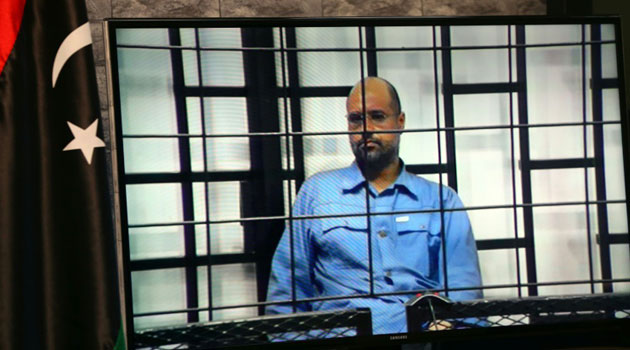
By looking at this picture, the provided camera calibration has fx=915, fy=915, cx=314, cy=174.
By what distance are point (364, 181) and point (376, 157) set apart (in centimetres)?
10

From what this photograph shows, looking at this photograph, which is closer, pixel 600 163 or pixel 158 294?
pixel 158 294

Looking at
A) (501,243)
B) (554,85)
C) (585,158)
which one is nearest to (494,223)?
(501,243)

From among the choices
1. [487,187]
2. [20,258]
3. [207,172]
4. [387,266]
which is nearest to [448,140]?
[487,187]

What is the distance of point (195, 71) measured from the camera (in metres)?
3.19

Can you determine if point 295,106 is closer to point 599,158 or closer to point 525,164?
point 525,164

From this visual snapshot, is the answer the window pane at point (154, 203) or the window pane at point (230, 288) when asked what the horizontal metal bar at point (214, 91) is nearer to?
the window pane at point (154, 203)

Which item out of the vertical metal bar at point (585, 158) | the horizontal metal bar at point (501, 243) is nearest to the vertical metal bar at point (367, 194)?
the horizontal metal bar at point (501, 243)

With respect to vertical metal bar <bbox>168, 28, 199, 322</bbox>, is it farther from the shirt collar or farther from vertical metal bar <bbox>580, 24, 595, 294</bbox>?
vertical metal bar <bbox>580, 24, 595, 294</bbox>

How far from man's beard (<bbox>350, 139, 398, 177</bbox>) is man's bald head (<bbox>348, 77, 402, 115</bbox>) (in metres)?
0.13

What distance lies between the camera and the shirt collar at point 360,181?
10.8 feet

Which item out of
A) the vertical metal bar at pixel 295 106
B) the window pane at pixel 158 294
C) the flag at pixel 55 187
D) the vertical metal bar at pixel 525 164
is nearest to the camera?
the flag at pixel 55 187

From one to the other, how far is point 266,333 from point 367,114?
858 millimetres

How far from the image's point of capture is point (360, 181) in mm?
3301

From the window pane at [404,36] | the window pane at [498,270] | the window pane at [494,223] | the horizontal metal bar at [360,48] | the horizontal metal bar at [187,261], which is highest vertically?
the window pane at [404,36]
